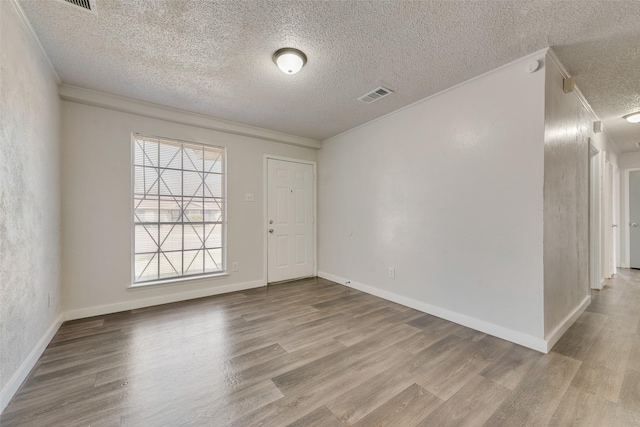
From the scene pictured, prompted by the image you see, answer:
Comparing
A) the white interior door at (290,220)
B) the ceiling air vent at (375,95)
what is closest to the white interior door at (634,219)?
the ceiling air vent at (375,95)

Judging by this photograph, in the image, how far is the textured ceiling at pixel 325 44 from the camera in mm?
1726

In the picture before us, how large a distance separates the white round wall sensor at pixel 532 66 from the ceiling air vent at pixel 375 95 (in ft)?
3.88

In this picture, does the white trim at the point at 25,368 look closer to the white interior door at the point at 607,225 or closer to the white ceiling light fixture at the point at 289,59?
the white ceiling light fixture at the point at 289,59

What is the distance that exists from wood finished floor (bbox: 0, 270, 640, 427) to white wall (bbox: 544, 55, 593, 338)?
0.34 m

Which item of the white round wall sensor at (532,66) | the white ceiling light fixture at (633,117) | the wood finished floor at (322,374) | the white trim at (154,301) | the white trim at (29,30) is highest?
the white trim at (29,30)

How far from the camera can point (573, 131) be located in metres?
2.76

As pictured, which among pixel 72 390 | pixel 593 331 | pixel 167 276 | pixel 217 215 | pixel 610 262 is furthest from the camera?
pixel 610 262

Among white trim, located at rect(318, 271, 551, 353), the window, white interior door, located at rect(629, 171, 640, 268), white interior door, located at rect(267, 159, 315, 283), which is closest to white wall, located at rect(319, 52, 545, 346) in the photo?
white trim, located at rect(318, 271, 551, 353)

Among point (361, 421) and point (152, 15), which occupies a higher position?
point (152, 15)

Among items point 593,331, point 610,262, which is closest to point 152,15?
point 593,331

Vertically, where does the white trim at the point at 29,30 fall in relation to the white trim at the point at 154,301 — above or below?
above

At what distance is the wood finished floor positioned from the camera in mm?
1494

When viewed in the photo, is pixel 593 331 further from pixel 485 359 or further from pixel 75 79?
pixel 75 79

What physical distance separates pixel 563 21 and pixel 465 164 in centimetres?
122
